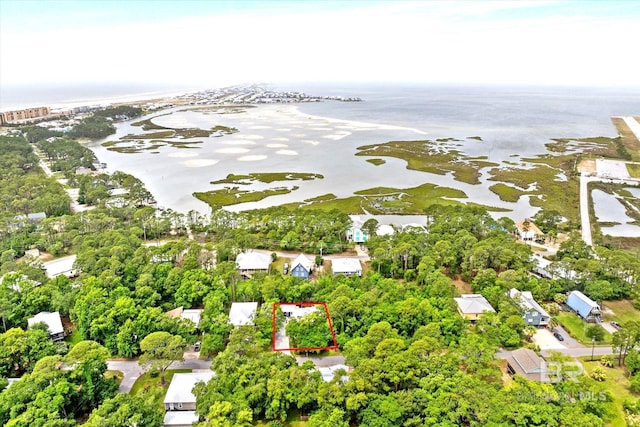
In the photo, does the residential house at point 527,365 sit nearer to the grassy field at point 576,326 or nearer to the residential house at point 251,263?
the grassy field at point 576,326

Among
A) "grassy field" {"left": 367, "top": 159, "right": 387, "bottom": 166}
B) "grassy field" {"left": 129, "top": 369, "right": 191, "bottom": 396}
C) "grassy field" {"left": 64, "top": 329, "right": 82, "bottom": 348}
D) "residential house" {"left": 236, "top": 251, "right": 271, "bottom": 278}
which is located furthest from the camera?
"grassy field" {"left": 367, "top": 159, "right": 387, "bottom": 166}

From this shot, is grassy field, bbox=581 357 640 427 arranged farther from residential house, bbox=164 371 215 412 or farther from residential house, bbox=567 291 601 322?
residential house, bbox=164 371 215 412

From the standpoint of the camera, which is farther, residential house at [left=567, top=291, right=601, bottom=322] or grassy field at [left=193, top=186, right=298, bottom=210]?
grassy field at [left=193, top=186, right=298, bottom=210]

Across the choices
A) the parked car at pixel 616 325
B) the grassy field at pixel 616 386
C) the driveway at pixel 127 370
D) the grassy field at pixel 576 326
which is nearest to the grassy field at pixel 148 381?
the driveway at pixel 127 370

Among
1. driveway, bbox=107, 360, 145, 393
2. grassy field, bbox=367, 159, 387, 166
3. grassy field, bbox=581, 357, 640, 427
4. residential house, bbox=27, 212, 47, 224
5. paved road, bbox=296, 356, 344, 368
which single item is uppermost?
grassy field, bbox=367, 159, 387, 166

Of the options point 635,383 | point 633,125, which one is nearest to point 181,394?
point 635,383

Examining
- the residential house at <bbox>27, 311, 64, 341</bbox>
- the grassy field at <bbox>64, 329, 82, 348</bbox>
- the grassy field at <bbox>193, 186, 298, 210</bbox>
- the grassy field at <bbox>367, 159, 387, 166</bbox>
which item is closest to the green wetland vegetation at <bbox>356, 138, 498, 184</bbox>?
the grassy field at <bbox>367, 159, 387, 166</bbox>

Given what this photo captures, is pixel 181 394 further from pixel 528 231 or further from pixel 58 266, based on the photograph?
pixel 528 231
